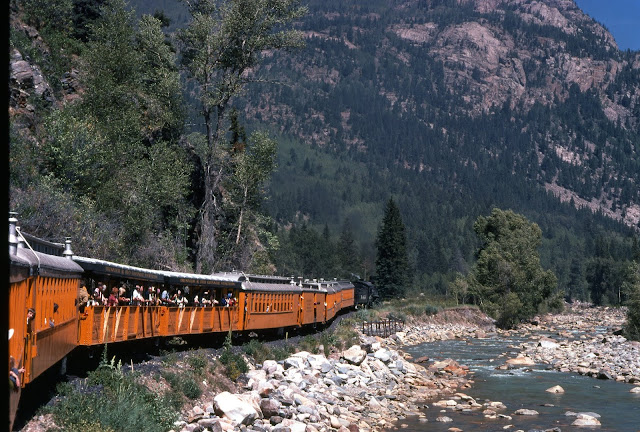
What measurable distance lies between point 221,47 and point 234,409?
33157 millimetres

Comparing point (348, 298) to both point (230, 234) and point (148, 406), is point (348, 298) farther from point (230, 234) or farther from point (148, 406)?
point (148, 406)

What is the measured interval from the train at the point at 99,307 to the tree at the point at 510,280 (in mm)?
46622

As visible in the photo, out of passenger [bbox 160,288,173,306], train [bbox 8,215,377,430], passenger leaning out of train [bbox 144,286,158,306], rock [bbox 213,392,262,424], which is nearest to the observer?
train [bbox 8,215,377,430]

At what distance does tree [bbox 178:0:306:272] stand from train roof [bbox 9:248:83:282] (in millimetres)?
29701

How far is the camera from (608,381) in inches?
1582

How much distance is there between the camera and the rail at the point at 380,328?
58.8 m

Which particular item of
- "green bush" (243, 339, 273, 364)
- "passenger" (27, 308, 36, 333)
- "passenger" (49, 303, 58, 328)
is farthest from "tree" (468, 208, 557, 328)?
"passenger" (27, 308, 36, 333)

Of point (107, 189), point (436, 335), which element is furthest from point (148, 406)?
point (436, 335)

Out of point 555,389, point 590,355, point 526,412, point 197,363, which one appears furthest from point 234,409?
point 590,355

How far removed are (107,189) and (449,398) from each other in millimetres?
20003

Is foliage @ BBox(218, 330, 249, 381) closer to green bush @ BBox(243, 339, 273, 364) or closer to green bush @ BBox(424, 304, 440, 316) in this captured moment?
green bush @ BBox(243, 339, 273, 364)

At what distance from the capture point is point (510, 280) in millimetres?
86562

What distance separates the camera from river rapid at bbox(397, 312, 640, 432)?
87.7 ft

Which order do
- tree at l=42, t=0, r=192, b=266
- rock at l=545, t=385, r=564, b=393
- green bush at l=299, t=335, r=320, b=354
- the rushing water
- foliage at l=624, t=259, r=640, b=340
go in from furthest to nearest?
foliage at l=624, t=259, r=640, b=340, tree at l=42, t=0, r=192, b=266, green bush at l=299, t=335, r=320, b=354, rock at l=545, t=385, r=564, b=393, the rushing water
